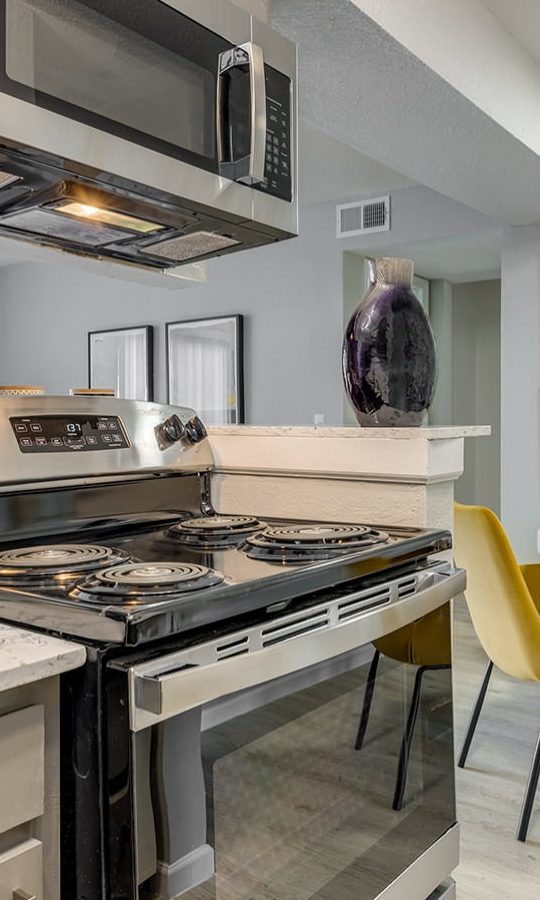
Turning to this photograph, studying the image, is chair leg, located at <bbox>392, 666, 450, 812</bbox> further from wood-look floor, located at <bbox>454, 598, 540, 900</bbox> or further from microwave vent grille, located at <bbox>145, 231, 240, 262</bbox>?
microwave vent grille, located at <bbox>145, 231, 240, 262</bbox>

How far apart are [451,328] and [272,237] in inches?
175

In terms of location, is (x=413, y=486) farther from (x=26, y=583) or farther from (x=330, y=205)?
(x=330, y=205)

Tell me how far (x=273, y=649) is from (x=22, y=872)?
353mm

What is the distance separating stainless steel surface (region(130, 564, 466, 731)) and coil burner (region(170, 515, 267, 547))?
0.87 ft

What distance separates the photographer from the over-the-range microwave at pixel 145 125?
1.05 meters

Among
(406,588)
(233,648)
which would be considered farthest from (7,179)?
(406,588)

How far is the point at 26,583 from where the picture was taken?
951 mm

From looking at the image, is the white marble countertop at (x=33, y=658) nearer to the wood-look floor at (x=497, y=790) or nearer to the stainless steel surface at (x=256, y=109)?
the stainless steel surface at (x=256, y=109)

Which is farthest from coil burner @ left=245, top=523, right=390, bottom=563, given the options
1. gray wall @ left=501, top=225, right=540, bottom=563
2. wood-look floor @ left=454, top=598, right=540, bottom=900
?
gray wall @ left=501, top=225, right=540, bottom=563

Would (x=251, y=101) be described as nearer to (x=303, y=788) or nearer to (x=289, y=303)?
(x=303, y=788)

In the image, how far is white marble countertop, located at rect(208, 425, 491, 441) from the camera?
4.91 feet

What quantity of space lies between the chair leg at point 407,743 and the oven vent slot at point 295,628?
1.11ft

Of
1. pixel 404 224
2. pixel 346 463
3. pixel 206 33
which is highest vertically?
pixel 404 224

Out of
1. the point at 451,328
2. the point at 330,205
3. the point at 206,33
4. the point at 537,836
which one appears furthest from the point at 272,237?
the point at 451,328
